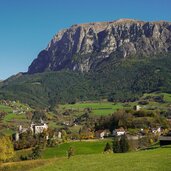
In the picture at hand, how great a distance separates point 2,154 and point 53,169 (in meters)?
46.7

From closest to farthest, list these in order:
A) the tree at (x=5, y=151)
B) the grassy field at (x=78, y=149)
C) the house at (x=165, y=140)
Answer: the house at (x=165, y=140) < the tree at (x=5, y=151) < the grassy field at (x=78, y=149)

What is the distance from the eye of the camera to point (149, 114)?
140 meters

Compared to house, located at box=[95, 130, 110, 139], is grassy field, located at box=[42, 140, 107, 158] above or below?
below

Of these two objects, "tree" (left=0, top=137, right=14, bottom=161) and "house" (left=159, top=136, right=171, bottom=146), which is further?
"tree" (left=0, top=137, right=14, bottom=161)

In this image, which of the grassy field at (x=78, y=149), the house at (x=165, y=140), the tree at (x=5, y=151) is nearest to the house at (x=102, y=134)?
the grassy field at (x=78, y=149)

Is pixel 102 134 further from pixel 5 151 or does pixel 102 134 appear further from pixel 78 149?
pixel 5 151

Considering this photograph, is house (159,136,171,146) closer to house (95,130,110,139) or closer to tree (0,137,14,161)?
tree (0,137,14,161)

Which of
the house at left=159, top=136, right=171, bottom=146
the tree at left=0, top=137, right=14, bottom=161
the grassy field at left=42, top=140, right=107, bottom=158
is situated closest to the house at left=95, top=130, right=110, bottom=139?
the grassy field at left=42, top=140, right=107, bottom=158

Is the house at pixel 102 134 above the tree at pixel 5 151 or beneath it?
above

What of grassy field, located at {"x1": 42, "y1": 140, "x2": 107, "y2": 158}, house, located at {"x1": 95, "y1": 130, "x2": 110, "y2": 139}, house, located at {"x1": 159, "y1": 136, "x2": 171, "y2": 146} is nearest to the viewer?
house, located at {"x1": 159, "y1": 136, "x2": 171, "y2": 146}

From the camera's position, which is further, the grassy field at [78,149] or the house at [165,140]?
the grassy field at [78,149]

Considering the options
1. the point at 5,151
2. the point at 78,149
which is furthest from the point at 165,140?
the point at 78,149

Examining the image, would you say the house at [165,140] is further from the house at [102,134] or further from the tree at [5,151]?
the house at [102,134]

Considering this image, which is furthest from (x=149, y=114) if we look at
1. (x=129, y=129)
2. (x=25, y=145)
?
(x=25, y=145)
